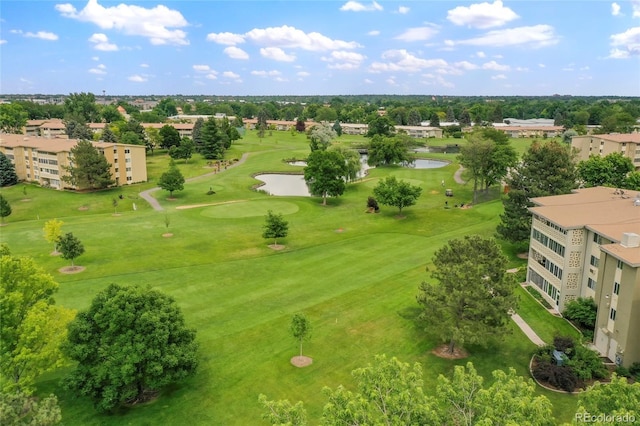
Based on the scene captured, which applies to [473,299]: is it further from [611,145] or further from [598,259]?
[611,145]

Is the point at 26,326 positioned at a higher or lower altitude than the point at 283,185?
higher

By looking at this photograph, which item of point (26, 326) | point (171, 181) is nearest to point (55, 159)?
point (171, 181)

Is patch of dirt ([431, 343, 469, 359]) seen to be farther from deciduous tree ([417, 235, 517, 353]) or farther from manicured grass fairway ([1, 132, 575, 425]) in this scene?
manicured grass fairway ([1, 132, 575, 425])

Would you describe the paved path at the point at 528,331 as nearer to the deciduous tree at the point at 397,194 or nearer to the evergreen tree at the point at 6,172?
the deciduous tree at the point at 397,194

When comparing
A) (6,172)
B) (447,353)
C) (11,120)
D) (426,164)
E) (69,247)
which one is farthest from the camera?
(11,120)

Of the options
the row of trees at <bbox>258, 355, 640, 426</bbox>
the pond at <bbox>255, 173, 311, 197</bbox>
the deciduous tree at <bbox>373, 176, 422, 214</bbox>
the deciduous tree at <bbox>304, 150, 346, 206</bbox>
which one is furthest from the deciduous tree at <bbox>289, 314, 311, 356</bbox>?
the pond at <bbox>255, 173, 311, 197</bbox>

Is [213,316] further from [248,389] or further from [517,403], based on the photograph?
[517,403]
